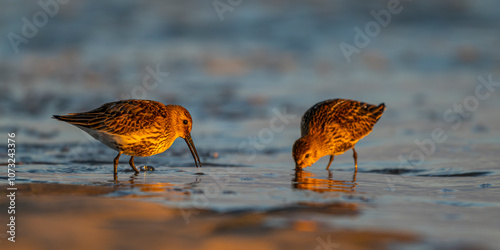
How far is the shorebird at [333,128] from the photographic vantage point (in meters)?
8.52

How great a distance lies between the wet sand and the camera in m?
4.68

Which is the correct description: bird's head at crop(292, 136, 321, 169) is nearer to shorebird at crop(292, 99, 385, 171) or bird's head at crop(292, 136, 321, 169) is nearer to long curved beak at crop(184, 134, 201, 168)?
shorebird at crop(292, 99, 385, 171)

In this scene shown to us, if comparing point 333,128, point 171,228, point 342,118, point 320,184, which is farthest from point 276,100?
point 171,228

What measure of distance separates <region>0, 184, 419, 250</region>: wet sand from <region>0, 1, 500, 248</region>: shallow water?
0.68 ft

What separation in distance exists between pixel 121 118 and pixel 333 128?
2.76 m

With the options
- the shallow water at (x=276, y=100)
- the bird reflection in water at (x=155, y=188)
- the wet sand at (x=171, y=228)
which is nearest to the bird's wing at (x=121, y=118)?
the shallow water at (x=276, y=100)

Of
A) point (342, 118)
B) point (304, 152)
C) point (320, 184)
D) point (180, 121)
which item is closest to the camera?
point (320, 184)

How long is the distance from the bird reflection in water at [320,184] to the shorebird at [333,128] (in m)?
0.43

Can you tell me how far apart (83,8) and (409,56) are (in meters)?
9.02

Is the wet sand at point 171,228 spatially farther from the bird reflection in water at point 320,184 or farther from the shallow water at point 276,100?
the bird reflection in water at point 320,184

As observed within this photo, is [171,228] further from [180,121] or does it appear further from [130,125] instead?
[180,121]

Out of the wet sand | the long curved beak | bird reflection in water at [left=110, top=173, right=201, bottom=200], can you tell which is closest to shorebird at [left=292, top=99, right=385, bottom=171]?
the long curved beak

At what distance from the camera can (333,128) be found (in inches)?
350

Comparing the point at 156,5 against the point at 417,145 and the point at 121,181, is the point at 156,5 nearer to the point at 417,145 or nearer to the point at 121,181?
the point at 417,145
